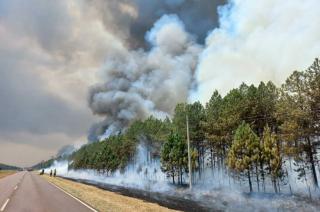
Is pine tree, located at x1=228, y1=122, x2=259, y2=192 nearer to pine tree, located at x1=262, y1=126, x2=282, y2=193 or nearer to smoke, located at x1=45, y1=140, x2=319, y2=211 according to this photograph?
pine tree, located at x1=262, y1=126, x2=282, y2=193

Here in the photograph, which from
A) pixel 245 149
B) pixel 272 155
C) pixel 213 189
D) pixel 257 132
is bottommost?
pixel 213 189

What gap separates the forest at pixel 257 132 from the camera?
3197cm

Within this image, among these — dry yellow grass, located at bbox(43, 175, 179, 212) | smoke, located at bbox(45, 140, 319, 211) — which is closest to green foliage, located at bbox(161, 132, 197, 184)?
smoke, located at bbox(45, 140, 319, 211)

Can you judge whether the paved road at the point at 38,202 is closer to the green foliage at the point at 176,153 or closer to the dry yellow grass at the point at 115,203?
the dry yellow grass at the point at 115,203

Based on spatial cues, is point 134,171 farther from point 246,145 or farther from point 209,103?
point 246,145

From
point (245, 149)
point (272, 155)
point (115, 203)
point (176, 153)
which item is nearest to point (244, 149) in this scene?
point (245, 149)

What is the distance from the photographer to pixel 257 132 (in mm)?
43906

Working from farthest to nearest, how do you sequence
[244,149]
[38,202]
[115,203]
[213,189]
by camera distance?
[213,189] < [244,149] < [115,203] < [38,202]

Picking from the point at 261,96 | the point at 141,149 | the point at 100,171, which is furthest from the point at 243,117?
the point at 100,171

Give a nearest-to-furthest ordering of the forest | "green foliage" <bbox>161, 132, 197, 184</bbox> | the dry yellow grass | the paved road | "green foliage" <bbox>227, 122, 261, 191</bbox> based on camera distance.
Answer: the paved road
the dry yellow grass
the forest
"green foliage" <bbox>227, 122, 261, 191</bbox>
"green foliage" <bbox>161, 132, 197, 184</bbox>

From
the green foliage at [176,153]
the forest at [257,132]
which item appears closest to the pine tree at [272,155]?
the forest at [257,132]

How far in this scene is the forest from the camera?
32.0 meters

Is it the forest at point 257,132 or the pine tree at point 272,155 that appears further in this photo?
the pine tree at point 272,155

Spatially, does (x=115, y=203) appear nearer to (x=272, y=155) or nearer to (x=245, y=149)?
(x=245, y=149)
